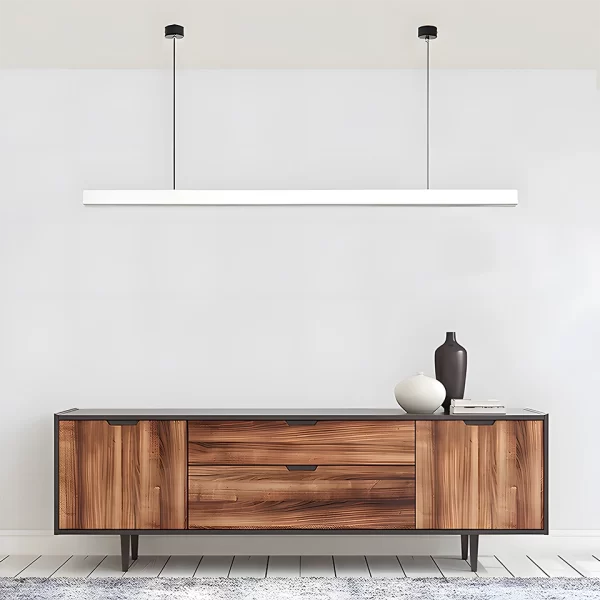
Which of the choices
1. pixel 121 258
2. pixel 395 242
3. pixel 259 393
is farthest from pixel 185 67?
pixel 259 393

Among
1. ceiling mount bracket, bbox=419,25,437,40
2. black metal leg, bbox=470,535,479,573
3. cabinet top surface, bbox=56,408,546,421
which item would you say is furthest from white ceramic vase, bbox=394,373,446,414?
ceiling mount bracket, bbox=419,25,437,40

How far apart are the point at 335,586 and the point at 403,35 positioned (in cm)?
268

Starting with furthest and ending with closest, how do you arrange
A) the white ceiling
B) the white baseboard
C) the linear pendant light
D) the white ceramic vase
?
the white baseboard < the white ceramic vase < the linear pendant light < the white ceiling

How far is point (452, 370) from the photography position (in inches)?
159

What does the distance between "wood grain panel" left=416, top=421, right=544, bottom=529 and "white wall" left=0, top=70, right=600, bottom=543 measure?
577mm

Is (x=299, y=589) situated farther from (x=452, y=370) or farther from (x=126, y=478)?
(x=452, y=370)

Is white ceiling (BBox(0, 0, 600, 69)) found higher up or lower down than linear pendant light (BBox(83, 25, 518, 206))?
higher up

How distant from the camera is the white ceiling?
353cm

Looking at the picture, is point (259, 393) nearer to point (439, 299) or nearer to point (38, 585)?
point (439, 299)

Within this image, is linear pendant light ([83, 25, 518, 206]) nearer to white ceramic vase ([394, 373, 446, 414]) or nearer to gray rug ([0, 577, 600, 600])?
white ceramic vase ([394, 373, 446, 414])

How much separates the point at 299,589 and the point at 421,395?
3.53 feet

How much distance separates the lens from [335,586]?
3738 millimetres

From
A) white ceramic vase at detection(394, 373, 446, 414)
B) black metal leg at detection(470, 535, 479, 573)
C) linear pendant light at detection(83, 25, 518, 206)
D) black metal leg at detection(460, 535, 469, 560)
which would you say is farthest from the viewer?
black metal leg at detection(460, 535, 469, 560)

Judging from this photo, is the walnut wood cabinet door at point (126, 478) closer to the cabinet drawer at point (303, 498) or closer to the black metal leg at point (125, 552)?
the cabinet drawer at point (303, 498)
